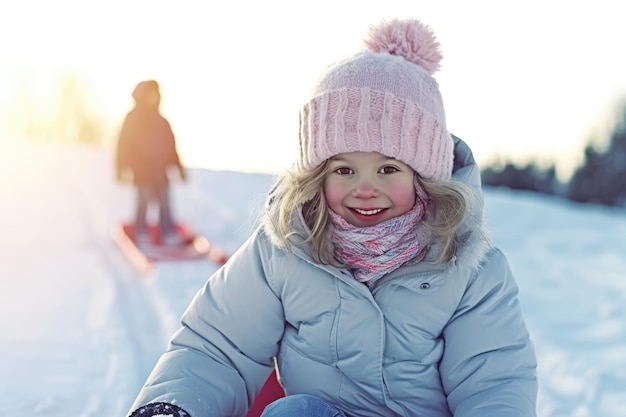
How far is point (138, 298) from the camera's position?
401 cm

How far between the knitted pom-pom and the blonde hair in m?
0.32

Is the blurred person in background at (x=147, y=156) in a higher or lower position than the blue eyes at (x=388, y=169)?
lower

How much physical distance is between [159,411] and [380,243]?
66 centimetres

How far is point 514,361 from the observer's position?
1.70 m

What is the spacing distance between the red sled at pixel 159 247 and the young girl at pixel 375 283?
9.25 feet

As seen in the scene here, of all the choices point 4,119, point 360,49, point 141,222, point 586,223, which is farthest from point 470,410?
point 4,119

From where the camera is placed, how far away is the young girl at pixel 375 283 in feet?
5.66

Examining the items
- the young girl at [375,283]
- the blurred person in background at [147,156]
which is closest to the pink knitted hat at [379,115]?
the young girl at [375,283]

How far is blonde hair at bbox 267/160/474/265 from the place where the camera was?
1780mm

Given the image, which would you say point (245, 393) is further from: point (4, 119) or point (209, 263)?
point (4, 119)

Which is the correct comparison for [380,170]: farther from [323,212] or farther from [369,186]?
[323,212]

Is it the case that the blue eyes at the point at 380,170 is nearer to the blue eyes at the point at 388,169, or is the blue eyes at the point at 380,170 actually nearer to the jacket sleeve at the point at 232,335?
the blue eyes at the point at 388,169

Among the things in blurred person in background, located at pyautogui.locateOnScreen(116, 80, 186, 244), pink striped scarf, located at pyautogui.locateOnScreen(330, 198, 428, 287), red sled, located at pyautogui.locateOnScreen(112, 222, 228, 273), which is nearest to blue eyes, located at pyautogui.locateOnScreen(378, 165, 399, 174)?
pink striped scarf, located at pyautogui.locateOnScreen(330, 198, 428, 287)

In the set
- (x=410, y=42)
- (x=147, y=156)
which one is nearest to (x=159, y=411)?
(x=410, y=42)
